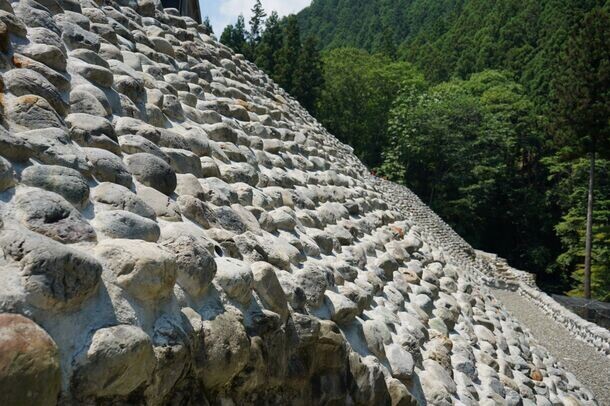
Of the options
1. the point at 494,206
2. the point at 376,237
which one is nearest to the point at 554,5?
the point at 494,206

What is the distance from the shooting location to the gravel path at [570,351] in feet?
21.0

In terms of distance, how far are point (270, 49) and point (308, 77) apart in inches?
132

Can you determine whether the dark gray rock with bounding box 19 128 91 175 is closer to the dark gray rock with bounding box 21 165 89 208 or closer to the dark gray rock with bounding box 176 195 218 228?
the dark gray rock with bounding box 21 165 89 208

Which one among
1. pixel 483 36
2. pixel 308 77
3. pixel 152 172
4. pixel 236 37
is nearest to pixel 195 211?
pixel 152 172

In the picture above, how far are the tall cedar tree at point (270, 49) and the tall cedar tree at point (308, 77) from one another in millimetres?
1263

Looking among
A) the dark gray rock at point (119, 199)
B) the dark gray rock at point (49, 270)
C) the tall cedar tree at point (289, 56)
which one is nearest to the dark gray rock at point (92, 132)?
the dark gray rock at point (119, 199)

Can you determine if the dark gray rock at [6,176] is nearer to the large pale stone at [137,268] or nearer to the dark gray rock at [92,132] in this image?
the large pale stone at [137,268]

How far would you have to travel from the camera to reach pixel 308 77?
25.7 meters

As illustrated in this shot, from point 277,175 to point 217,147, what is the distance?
0.56 metres

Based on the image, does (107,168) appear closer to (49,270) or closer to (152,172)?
(152,172)

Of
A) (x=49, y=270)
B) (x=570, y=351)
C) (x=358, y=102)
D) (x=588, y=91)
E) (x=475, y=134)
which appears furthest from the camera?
(x=358, y=102)

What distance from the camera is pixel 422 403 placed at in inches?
93.3

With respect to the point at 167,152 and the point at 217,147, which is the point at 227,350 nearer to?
the point at 167,152

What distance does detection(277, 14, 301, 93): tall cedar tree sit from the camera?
83.3ft
